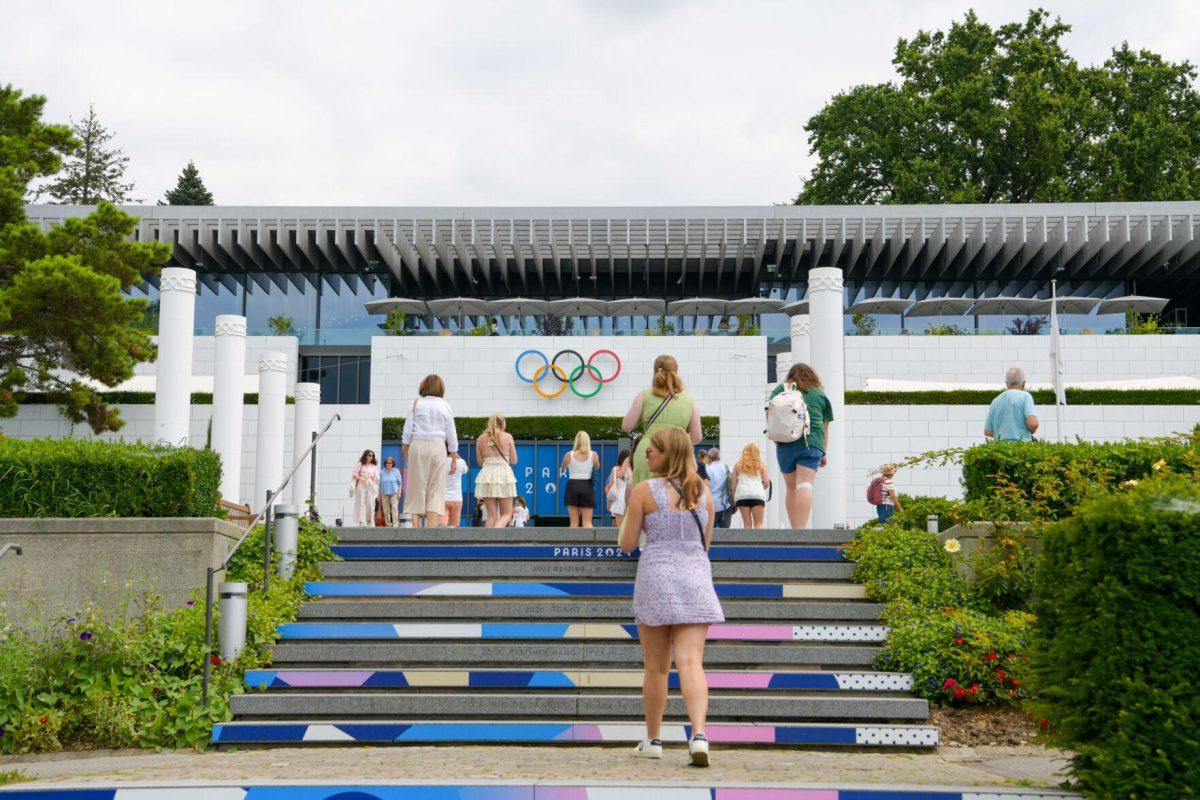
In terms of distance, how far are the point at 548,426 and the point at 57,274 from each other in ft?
33.9

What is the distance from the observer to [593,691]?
7.76m

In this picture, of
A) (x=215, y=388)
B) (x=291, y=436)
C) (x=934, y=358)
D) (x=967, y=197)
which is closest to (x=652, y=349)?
(x=934, y=358)

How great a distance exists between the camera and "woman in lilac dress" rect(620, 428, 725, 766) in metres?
5.95

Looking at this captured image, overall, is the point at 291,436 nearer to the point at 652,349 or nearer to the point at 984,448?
the point at 652,349

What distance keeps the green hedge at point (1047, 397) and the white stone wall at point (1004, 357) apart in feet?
5.11

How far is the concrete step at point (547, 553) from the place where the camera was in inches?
384

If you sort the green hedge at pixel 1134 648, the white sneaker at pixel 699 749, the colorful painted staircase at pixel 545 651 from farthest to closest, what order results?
the colorful painted staircase at pixel 545 651 → the white sneaker at pixel 699 749 → the green hedge at pixel 1134 648

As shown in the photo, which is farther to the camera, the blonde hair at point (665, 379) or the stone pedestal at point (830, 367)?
the stone pedestal at point (830, 367)

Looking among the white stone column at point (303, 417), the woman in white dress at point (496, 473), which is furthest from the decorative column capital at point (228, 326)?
the woman in white dress at point (496, 473)

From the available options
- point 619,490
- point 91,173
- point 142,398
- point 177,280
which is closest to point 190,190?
point 91,173

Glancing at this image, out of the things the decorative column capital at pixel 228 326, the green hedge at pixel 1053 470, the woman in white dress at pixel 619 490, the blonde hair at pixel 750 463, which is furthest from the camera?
the decorative column capital at pixel 228 326

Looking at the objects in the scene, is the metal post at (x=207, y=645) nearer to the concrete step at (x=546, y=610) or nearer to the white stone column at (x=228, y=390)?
the concrete step at (x=546, y=610)

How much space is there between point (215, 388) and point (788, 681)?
1498cm

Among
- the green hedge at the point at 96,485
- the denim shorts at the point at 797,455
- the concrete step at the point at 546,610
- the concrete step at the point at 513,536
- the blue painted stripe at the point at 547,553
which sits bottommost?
the concrete step at the point at 546,610
